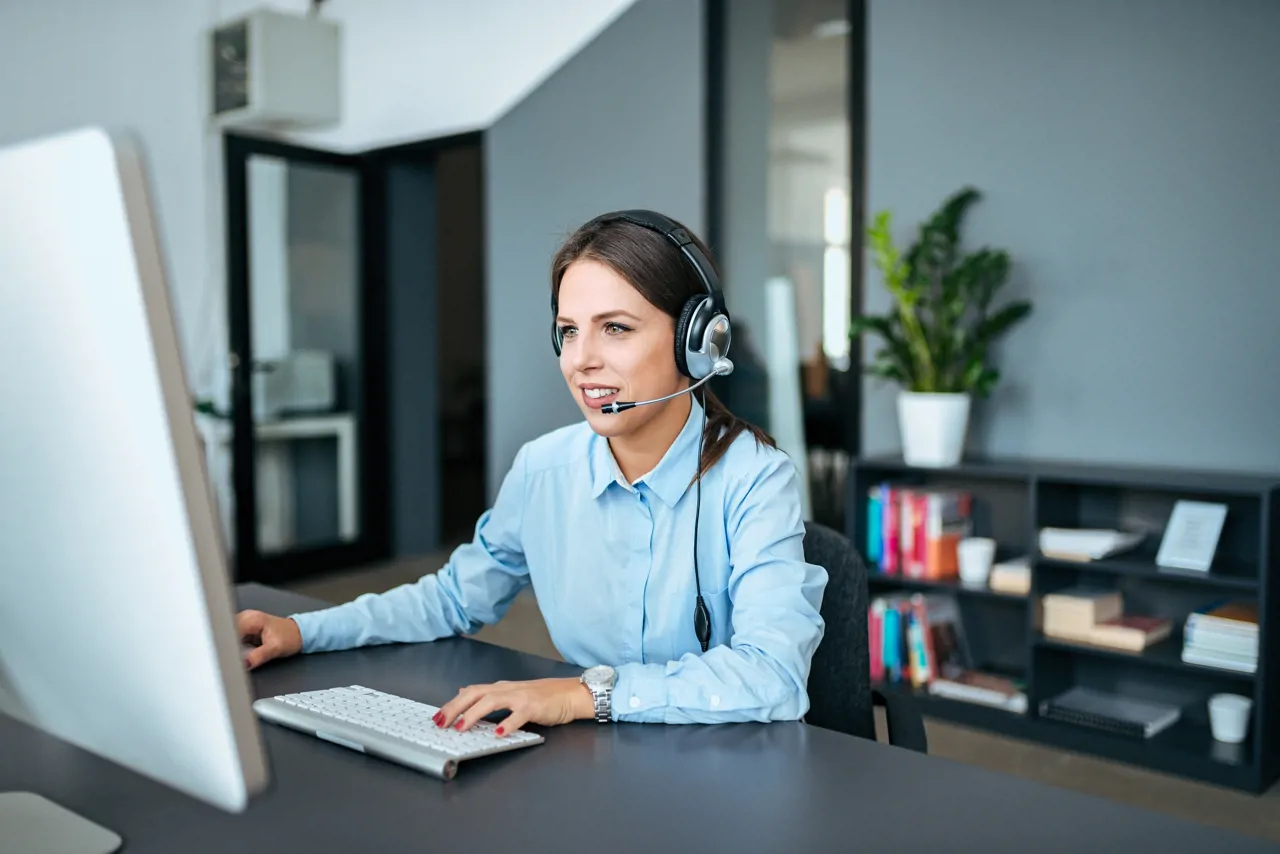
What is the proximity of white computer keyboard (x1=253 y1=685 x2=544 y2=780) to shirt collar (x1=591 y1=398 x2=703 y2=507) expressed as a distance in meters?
0.44

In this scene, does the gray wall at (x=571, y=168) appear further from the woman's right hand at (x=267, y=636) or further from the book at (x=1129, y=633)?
the woman's right hand at (x=267, y=636)

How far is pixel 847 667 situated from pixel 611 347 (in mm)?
564

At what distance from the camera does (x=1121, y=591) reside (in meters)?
3.31

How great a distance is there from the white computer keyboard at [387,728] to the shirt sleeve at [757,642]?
0.51 feet

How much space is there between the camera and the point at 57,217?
560mm

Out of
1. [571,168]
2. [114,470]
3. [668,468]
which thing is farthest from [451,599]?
[571,168]

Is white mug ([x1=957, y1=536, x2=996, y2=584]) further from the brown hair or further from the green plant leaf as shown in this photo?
the brown hair

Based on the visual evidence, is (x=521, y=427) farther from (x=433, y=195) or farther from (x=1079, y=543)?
(x=1079, y=543)

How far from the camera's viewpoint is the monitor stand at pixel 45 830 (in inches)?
33.4

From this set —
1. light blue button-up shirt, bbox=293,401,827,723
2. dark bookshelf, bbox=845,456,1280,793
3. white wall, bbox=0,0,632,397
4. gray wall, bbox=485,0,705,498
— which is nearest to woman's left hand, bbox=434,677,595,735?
light blue button-up shirt, bbox=293,401,827,723

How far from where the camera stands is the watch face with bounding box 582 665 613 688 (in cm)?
120

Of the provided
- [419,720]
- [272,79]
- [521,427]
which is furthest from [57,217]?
[272,79]

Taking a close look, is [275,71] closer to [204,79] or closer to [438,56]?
[204,79]

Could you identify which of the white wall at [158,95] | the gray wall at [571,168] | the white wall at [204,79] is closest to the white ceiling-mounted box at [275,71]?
the white wall at [204,79]
